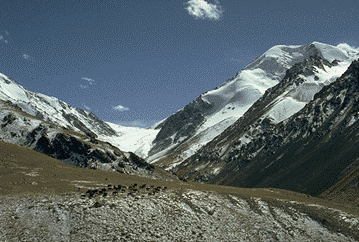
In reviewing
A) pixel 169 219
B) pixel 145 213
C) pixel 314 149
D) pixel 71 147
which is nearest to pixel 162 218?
pixel 169 219

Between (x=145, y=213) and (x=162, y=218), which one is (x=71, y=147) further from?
(x=162, y=218)

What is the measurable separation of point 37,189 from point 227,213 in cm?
2616

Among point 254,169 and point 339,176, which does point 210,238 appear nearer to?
point 339,176

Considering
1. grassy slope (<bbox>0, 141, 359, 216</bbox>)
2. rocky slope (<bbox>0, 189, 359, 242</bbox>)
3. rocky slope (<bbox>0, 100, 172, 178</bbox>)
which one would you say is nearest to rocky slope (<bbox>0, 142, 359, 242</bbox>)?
rocky slope (<bbox>0, 189, 359, 242</bbox>)

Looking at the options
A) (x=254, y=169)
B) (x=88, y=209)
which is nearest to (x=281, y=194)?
(x=88, y=209)

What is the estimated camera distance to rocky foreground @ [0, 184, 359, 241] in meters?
34.8

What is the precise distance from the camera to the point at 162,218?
40.2 metres

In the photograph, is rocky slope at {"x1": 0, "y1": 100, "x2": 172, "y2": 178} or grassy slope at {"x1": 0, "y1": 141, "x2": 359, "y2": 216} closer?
grassy slope at {"x1": 0, "y1": 141, "x2": 359, "y2": 216}

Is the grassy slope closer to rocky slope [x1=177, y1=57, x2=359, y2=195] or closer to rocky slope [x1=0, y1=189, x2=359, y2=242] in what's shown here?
rocky slope [x1=0, y1=189, x2=359, y2=242]

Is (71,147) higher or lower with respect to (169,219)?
higher

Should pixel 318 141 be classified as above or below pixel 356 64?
below

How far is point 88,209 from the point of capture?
128 feet

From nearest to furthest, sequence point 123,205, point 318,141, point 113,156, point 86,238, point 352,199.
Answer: point 86,238 → point 123,205 → point 352,199 → point 113,156 → point 318,141

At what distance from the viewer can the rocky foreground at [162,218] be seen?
34.8 metres
